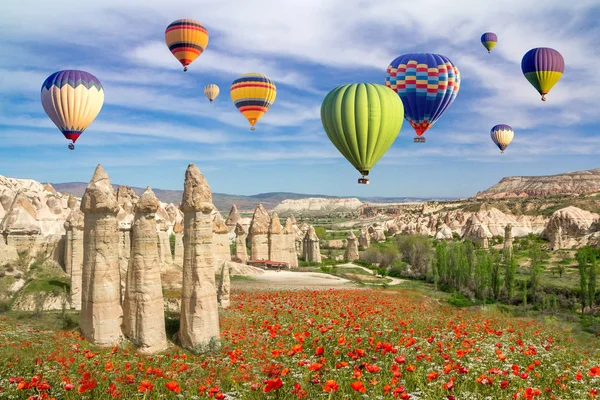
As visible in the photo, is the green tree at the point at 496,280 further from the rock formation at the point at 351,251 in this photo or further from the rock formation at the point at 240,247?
the rock formation at the point at 351,251

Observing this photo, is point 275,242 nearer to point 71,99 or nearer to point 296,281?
point 296,281

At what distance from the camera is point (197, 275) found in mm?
18062

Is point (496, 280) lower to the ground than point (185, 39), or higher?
lower

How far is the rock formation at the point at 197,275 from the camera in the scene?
18.0 m

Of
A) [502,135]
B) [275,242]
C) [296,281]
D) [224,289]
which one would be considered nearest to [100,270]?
[224,289]

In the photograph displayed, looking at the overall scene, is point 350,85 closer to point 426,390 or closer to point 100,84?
point 100,84

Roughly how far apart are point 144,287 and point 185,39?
38219 millimetres

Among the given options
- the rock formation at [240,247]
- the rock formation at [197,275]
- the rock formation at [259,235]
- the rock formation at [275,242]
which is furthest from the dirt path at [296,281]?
the rock formation at [197,275]

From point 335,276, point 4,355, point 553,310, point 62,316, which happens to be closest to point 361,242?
point 335,276

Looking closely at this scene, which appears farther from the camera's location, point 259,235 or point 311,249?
point 311,249

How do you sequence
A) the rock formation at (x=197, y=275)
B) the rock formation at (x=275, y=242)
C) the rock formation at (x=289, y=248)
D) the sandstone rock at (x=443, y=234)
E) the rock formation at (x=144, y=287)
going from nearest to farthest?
1. the rock formation at (x=144, y=287)
2. the rock formation at (x=197, y=275)
3. the rock formation at (x=275, y=242)
4. the rock formation at (x=289, y=248)
5. the sandstone rock at (x=443, y=234)

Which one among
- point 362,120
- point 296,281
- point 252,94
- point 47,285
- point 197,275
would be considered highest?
point 252,94

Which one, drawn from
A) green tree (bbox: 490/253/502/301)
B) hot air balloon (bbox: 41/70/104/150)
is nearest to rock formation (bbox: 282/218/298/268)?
green tree (bbox: 490/253/502/301)

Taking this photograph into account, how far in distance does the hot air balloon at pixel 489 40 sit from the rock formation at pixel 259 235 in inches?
1345
